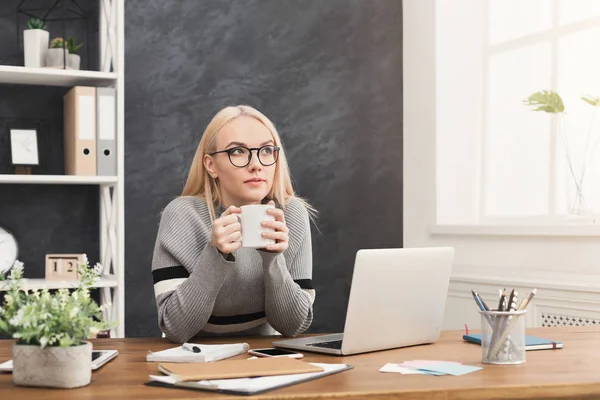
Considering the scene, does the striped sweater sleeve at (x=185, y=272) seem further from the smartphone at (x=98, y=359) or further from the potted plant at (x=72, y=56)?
the potted plant at (x=72, y=56)

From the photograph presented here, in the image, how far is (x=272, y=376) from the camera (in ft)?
4.68

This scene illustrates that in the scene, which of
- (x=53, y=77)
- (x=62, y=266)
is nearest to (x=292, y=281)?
(x=62, y=266)

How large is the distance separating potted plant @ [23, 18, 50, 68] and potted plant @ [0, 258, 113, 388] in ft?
6.86

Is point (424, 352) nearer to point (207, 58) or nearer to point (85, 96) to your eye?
point (85, 96)

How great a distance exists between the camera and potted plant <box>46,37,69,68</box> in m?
3.29

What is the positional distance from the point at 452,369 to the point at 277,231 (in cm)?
50

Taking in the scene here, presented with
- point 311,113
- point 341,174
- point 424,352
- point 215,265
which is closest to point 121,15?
point 311,113

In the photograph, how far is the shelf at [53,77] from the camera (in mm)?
3180

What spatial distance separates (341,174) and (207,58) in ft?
2.84

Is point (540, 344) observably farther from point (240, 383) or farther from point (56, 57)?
point (56, 57)

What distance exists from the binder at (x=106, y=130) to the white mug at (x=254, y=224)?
5.51 feet

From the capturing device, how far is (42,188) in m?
3.49

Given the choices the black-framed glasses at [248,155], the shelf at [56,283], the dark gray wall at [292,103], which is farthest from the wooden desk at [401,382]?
the dark gray wall at [292,103]

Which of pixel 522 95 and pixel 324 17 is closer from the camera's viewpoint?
pixel 522 95
